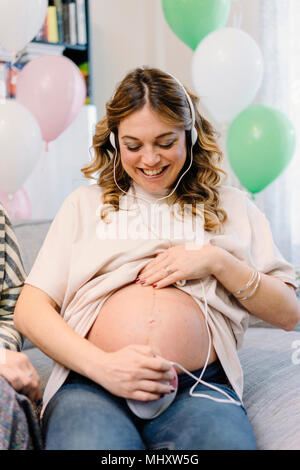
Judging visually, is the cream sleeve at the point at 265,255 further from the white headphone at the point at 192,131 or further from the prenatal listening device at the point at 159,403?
the prenatal listening device at the point at 159,403

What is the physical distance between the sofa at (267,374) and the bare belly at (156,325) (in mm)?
170

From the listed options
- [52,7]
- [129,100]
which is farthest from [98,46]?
[129,100]

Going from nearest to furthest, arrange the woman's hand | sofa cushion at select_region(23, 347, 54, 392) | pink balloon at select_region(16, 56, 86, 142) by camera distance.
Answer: the woman's hand → sofa cushion at select_region(23, 347, 54, 392) → pink balloon at select_region(16, 56, 86, 142)

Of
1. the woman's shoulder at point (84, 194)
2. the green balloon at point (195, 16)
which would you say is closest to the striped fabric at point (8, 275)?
the woman's shoulder at point (84, 194)

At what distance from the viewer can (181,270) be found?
1116 mm

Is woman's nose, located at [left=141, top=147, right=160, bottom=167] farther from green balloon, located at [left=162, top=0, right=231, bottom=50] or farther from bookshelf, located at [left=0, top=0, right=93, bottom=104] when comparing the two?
bookshelf, located at [left=0, top=0, right=93, bottom=104]

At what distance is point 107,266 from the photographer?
1.19m

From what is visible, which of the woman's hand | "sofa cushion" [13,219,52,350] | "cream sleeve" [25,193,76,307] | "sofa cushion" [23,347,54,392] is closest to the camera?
the woman's hand

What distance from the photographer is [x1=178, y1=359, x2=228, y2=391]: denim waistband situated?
106cm

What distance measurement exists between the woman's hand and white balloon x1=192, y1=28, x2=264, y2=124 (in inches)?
67.9

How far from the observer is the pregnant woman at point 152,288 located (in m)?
0.95

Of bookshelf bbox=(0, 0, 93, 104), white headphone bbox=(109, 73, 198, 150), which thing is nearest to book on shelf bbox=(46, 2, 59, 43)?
bookshelf bbox=(0, 0, 93, 104)

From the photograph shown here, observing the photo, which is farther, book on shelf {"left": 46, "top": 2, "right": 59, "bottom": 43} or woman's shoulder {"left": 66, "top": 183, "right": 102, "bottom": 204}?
book on shelf {"left": 46, "top": 2, "right": 59, "bottom": 43}

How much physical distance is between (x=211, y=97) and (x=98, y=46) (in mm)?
1464
